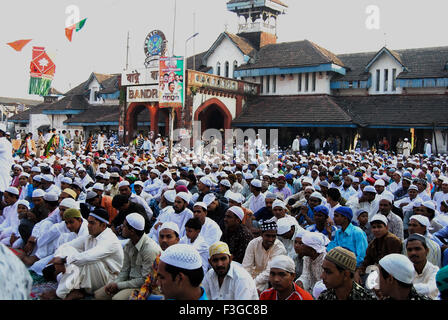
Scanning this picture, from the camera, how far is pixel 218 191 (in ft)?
31.1

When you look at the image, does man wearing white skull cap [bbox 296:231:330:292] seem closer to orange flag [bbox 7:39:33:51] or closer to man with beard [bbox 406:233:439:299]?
man with beard [bbox 406:233:439:299]

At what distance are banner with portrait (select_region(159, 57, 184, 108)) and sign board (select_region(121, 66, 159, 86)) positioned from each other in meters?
4.81

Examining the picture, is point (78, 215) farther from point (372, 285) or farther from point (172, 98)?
point (172, 98)

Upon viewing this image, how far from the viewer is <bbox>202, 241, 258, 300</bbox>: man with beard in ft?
12.5

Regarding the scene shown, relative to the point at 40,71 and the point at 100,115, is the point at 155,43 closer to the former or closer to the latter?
the point at 100,115

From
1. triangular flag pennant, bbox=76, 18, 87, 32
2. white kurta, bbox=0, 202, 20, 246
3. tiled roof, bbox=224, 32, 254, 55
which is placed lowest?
white kurta, bbox=0, 202, 20, 246

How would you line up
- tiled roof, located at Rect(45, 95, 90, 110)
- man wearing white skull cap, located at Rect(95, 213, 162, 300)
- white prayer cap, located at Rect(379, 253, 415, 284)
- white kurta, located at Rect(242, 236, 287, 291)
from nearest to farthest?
white prayer cap, located at Rect(379, 253, 415, 284) < man wearing white skull cap, located at Rect(95, 213, 162, 300) < white kurta, located at Rect(242, 236, 287, 291) < tiled roof, located at Rect(45, 95, 90, 110)

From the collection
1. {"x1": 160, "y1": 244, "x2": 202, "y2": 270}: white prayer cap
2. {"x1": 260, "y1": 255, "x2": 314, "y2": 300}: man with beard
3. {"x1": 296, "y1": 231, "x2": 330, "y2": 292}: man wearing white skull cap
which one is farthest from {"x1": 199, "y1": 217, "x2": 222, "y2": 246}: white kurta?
{"x1": 160, "y1": 244, "x2": 202, "y2": 270}: white prayer cap

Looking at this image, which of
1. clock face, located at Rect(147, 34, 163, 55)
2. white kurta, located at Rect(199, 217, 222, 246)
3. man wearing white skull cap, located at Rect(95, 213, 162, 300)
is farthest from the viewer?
clock face, located at Rect(147, 34, 163, 55)

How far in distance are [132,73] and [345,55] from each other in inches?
551

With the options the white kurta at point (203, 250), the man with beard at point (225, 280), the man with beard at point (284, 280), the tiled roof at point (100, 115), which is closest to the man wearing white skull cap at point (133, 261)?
the white kurta at point (203, 250)

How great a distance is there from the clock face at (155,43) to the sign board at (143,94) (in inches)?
72.8
